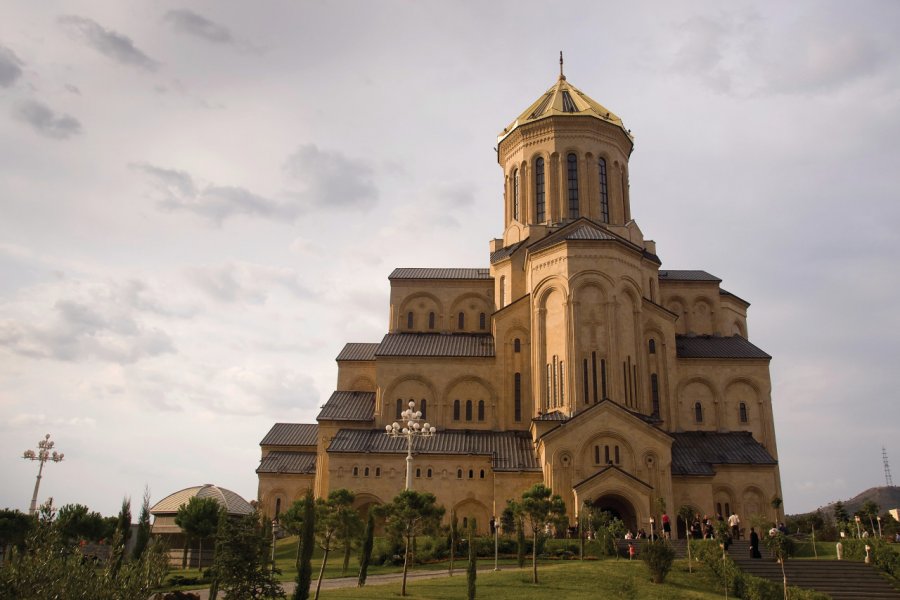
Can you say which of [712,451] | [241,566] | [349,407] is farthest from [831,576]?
[349,407]

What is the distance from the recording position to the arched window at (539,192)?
4559cm

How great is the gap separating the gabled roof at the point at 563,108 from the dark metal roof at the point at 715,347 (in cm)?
1322

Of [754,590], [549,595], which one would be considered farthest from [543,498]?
[754,590]

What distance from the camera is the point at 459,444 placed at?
125 ft

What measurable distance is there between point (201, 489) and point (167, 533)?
3.14 m

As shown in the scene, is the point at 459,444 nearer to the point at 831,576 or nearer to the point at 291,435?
the point at 291,435

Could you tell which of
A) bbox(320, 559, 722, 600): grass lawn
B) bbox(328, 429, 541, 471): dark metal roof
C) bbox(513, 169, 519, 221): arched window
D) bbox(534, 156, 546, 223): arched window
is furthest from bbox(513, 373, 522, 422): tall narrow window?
bbox(320, 559, 722, 600): grass lawn

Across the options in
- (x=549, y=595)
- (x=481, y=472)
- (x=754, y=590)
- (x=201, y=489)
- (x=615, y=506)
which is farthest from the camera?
(x=201, y=489)

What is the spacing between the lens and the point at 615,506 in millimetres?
34406

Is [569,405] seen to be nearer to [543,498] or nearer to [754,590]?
[543,498]

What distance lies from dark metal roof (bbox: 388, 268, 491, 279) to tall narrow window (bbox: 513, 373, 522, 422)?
8.38m

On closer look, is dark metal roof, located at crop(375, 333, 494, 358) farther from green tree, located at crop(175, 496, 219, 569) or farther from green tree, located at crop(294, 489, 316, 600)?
green tree, located at crop(294, 489, 316, 600)

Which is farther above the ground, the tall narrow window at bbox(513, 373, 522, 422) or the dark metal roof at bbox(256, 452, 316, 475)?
the tall narrow window at bbox(513, 373, 522, 422)

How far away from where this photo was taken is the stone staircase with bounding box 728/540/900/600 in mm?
23575
